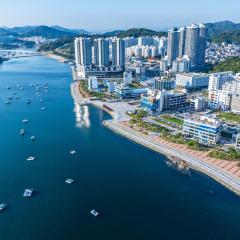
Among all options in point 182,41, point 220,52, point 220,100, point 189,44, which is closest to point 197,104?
point 220,100

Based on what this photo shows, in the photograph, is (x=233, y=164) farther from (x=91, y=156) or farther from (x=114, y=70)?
(x=114, y=70)

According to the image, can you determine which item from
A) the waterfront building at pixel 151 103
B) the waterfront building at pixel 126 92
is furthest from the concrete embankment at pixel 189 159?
the waterfront building at pixel 126 92

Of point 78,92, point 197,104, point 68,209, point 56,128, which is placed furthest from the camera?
point 78,92

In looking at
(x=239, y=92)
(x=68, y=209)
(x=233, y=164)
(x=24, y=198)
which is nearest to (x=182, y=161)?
(x=233, y=164)

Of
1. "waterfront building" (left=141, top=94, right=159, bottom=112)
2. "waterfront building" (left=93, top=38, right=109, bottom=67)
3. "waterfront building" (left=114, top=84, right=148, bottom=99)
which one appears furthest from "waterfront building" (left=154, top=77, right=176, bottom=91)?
"waterfront building" (left=93, top=38, right=109, bottom=67)

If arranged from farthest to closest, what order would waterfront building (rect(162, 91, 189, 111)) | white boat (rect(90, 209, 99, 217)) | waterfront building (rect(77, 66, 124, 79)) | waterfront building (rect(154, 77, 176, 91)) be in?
waterfront building (rect(77, 66, 124, 79))
waterfront building (rect(154, 77, 176, 91))
waterfront building (rect(162, 91, 189, 111))
white boat (rect(90, 209, 99, 217))

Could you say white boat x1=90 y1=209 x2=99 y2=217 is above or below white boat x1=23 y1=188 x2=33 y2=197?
below

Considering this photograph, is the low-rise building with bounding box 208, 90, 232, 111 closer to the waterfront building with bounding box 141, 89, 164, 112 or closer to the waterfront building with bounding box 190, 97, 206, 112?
the waterfront building with bounding box 190, 97, 206, 112
